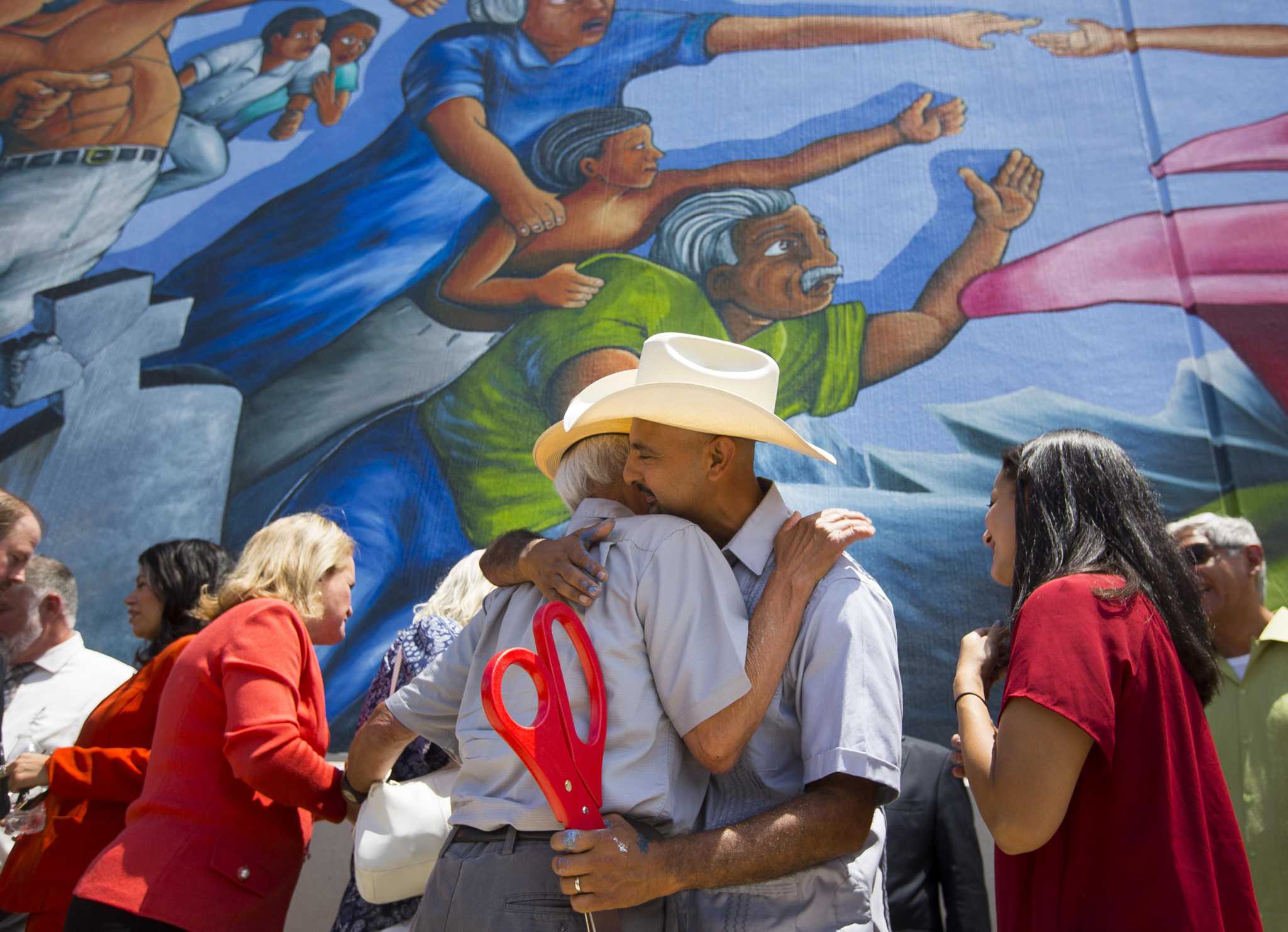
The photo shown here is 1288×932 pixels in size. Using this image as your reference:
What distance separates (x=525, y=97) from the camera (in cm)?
569

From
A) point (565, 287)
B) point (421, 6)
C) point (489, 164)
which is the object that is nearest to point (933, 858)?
point (565, 287)

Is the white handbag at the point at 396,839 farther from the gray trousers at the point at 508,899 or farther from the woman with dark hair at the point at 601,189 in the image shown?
the woman with dark hair at the point at 601,189

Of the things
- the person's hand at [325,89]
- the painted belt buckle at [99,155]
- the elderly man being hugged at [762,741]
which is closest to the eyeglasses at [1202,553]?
the elderly man being hugged at [762,741]

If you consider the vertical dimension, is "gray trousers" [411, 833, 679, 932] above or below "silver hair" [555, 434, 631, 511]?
below

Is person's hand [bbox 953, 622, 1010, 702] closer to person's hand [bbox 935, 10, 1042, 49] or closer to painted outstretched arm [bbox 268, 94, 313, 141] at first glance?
person's hand [bbox 935, 10, 1042, 49]

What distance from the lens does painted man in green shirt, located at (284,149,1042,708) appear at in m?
4.50

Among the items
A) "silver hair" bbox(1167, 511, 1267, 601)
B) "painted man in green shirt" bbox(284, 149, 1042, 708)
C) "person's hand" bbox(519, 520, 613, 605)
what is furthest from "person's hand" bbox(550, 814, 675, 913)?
"painted man in green shirt" bbox(284, 149, 1042, 708)

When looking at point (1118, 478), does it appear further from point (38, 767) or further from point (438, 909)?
point (38, 767)

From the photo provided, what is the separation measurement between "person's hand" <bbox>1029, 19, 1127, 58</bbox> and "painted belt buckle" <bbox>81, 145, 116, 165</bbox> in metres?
5.05

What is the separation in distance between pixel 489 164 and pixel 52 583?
3.00m

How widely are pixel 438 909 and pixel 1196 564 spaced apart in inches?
93.5

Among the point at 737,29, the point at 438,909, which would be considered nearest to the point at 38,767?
the point at 438,909

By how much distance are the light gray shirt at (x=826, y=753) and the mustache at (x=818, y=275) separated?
333 centimetres

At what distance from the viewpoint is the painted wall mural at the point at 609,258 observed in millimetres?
4445
